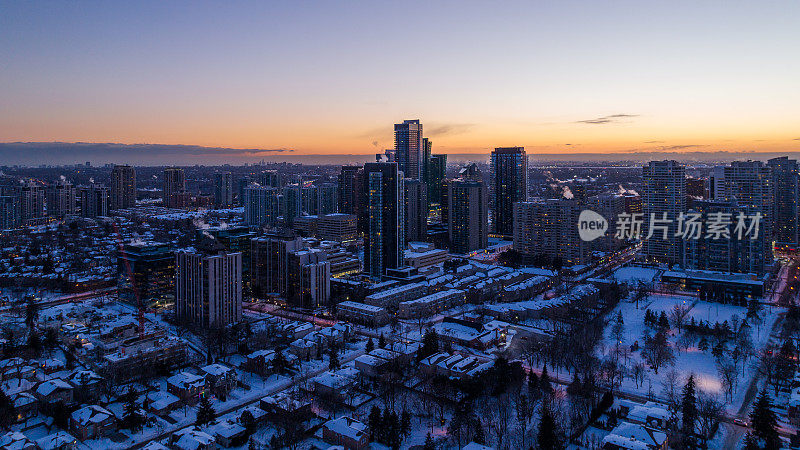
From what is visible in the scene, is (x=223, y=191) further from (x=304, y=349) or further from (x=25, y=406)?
(x=25, y=406)

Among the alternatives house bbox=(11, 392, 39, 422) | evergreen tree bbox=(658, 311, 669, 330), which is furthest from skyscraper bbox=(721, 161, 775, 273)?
house bbox=(11, 392, 39, 422)

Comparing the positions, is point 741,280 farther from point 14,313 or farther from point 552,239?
point 14,313

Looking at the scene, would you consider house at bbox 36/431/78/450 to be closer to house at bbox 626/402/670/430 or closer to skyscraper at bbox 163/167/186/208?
house at bbox 626/402/670/430

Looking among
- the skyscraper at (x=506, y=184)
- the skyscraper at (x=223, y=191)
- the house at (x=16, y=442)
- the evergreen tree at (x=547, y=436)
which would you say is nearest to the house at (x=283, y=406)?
the house at (x=16, y=442)

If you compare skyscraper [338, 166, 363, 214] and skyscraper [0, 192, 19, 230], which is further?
skyscraper [338, 166, 363, 214]

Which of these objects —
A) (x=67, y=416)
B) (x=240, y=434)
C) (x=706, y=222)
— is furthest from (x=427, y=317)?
(x=706, y=222)
